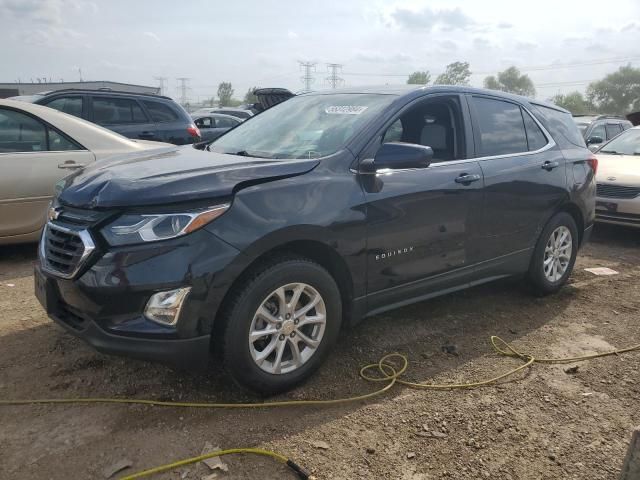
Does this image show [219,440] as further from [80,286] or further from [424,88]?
[424,88]

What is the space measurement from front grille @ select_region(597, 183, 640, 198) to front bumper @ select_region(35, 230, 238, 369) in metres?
6.05

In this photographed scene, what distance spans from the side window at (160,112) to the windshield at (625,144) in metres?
6.83

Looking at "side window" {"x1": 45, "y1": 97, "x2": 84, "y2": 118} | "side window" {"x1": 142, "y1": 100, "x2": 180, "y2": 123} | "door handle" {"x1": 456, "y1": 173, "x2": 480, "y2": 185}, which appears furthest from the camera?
"side window" {"x1": 142, "y1": 100, "x2": 180, "y2": 123}

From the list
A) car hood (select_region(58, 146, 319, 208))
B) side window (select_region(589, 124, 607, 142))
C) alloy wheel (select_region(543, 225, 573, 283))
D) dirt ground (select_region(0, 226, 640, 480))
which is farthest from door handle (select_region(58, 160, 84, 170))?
side window (select_region(589, 124, 607, 142))

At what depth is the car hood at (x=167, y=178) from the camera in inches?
104

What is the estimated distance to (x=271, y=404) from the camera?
2.92 metres

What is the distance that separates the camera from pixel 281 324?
9.63ft

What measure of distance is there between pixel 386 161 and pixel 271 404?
5.00 ft

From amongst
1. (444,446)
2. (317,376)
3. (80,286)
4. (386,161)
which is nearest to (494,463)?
(444,446)

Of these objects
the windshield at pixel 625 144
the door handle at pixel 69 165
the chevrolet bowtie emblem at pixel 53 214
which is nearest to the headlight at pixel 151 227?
the chevrolet bowtie emblem at pixel 53 214

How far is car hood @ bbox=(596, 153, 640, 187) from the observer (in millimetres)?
6961

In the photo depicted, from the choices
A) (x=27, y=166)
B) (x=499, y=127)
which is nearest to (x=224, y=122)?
(x=27, y=166)

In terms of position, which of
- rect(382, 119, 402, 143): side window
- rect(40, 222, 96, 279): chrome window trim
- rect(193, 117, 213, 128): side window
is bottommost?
rect(40, 222, 96, 279): chrome window trim

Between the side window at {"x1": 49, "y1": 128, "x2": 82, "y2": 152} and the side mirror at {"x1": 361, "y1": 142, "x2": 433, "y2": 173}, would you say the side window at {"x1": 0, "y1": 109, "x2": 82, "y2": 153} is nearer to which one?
the side window at {"x1": 49, "y1": 128, "x2": 82, "y2": 152}
